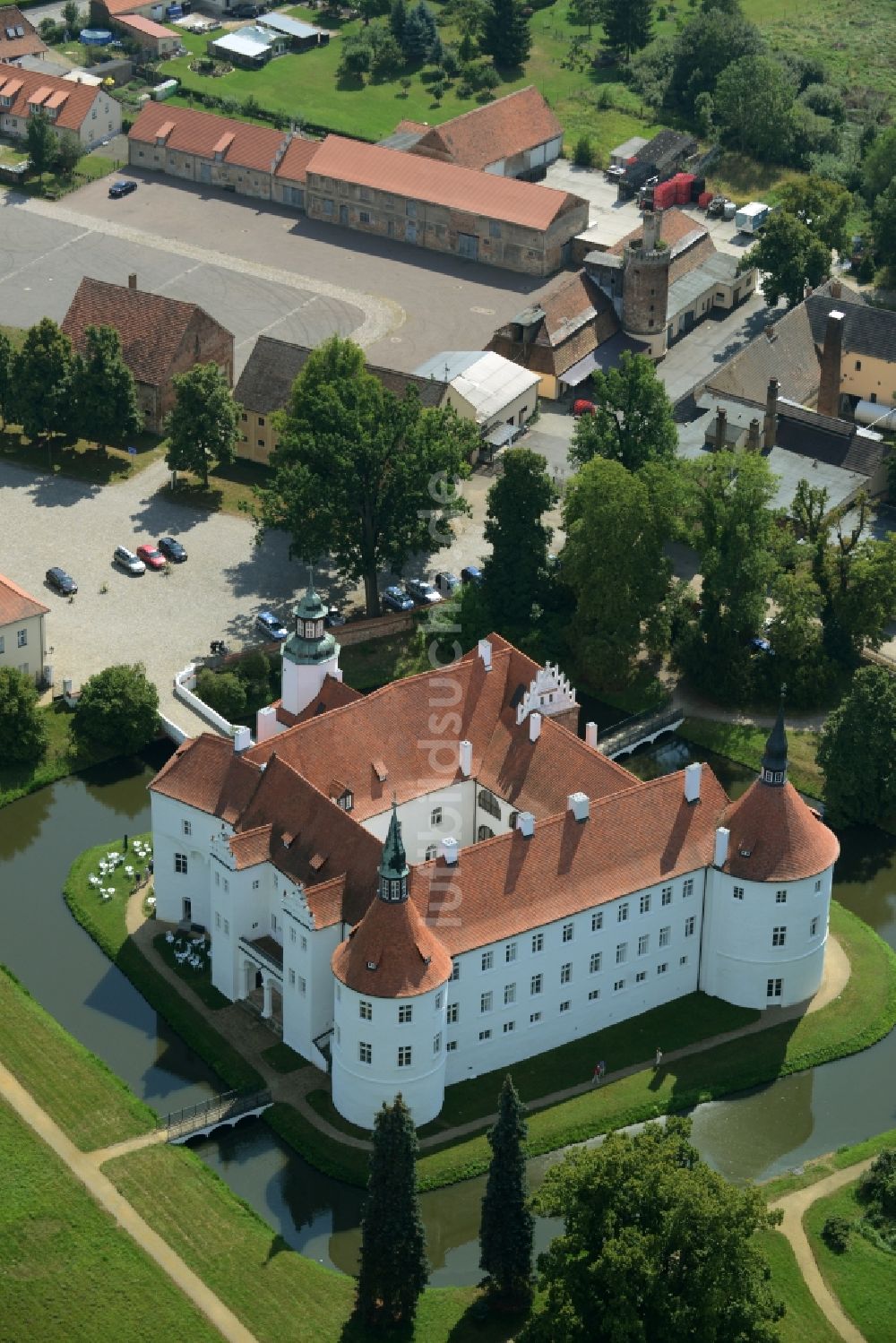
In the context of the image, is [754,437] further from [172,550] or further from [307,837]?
[307,837]

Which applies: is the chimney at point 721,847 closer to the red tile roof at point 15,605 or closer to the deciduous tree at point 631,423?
the deciduous tree at point 631,423

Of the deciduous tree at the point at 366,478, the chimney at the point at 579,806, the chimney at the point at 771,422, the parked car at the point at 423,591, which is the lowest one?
the parked car at the point at 423,591

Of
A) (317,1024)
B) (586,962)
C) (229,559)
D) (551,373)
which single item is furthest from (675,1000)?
(551,373)

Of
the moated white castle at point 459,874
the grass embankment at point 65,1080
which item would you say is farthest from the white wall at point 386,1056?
the grass embankment at point 65,1080

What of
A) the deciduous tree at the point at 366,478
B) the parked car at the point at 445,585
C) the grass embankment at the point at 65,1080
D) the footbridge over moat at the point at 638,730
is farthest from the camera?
the parked car at the point at 445,585

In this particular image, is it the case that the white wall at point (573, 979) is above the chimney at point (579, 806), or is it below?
below

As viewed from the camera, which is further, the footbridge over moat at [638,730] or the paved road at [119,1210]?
the footbridge over moat at [638,730]

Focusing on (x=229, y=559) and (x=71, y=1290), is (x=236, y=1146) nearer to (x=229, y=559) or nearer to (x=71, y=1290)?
(x=71, y=1290)
